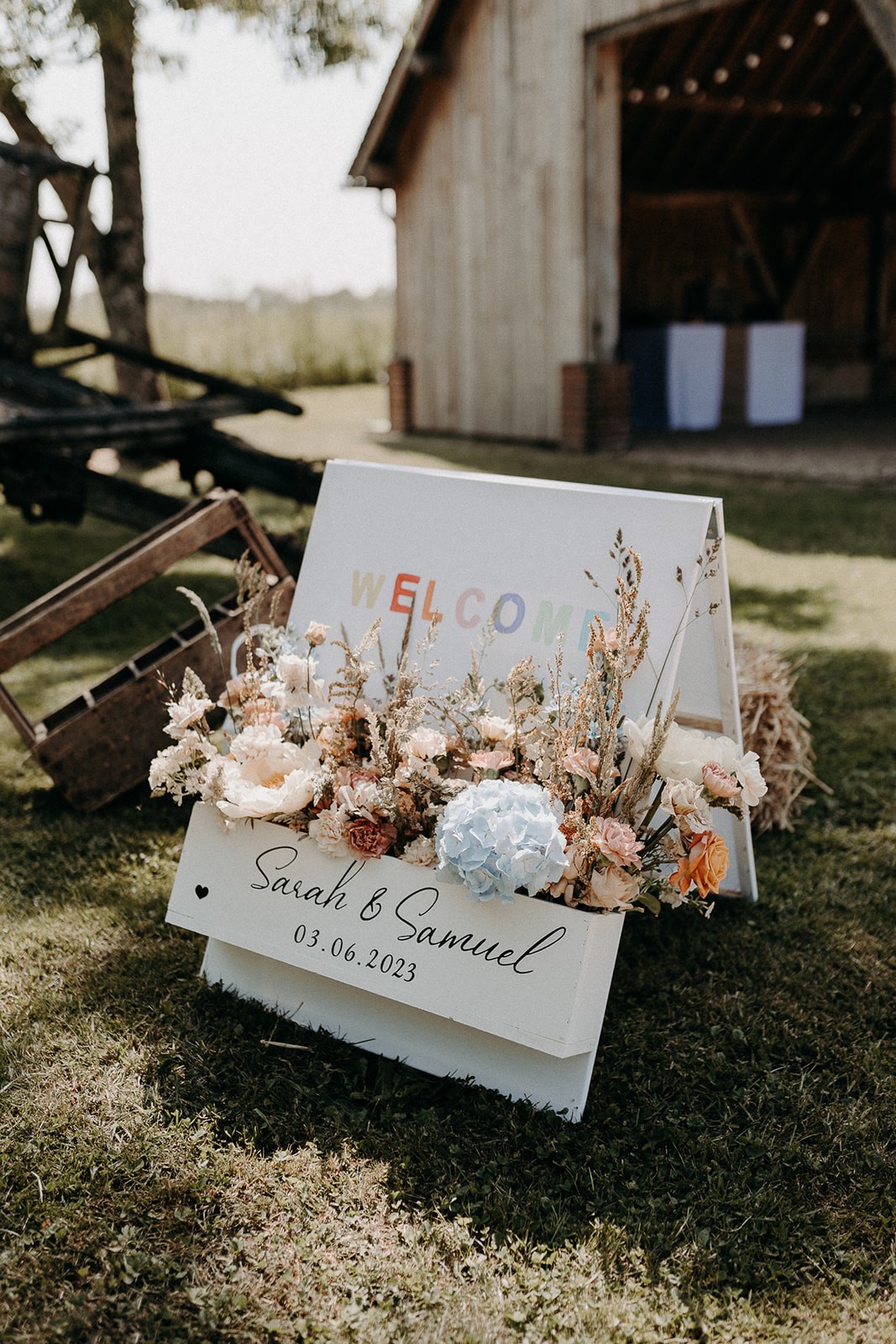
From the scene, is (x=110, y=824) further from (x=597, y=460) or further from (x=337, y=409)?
(x=337, y=409)

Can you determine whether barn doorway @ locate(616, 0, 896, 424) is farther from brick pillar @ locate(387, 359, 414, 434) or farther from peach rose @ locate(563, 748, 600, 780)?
peach rose @ locate(563, 748, 600, 780)

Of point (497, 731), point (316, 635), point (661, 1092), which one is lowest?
point (661, 1092)

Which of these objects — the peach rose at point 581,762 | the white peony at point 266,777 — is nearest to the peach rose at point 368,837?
the white peony at point 266,777

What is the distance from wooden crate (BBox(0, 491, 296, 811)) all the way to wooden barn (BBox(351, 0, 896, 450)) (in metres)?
5.01

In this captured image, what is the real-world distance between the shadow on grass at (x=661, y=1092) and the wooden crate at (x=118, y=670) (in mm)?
414

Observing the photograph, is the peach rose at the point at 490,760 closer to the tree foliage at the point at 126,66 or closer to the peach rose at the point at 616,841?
the peach rose at the point at 616,841

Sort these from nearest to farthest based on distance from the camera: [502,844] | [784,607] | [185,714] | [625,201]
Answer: [502,844] < [185,714] < [784,607] < [625,201]

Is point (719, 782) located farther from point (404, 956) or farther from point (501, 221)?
point (501, 221)

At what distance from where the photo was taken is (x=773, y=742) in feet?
10.0

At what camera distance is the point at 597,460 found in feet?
29.5

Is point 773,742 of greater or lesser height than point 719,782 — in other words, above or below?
below

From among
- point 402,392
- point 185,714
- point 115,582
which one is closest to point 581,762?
point 185,714

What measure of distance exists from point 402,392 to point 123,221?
3.34m

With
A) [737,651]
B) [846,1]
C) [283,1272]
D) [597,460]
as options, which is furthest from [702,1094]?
[846,1]
